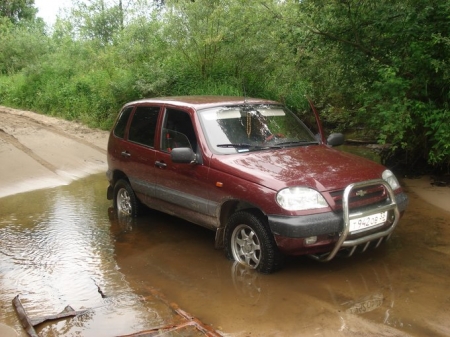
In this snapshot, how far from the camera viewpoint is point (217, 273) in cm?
535

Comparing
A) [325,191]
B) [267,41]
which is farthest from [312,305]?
[267,41]

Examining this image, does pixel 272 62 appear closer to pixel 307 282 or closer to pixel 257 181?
pixel 257 181

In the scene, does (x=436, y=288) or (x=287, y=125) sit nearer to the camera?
(x=436, y=288)

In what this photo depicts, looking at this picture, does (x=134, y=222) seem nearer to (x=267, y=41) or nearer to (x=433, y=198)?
(x=433, y=198)

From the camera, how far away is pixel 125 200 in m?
7.53

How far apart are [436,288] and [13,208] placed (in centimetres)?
666

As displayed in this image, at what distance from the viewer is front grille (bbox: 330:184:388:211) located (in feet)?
15.9

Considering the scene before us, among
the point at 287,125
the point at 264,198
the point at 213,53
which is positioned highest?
the point at 213,53

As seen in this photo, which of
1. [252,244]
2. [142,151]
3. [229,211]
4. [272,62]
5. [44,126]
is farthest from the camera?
[44,126]

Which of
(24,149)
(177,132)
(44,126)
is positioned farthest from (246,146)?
(44,126)

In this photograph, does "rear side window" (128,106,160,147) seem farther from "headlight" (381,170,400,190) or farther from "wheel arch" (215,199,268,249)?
"headlight" (381,170,400,190)

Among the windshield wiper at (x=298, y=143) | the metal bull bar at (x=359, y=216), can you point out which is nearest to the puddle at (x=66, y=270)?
the metal bull bar at (x=359, y=216)

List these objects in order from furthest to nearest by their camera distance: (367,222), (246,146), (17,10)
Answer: (17,10) → (246,146) → (367,222)

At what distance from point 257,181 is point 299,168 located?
1.60 feet
